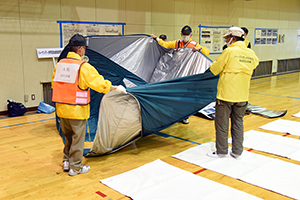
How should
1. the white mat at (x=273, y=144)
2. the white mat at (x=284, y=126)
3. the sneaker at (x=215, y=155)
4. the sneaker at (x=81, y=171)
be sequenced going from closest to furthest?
the sneaker at (x=81, y=171)
the sneaker at (x=215, y=155)
the white mat at (x=273, y=144)
the white mat at (x=284, y=126)

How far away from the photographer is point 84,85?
116 inches

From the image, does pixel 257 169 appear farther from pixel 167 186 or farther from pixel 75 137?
pixel 75 137

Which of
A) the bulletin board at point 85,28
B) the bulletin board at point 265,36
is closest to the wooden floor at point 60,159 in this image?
the bulletin board at point 85,28

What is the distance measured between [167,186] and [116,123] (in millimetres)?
1097

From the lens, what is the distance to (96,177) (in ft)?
10.3

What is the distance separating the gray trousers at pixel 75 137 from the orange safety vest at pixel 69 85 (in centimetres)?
23

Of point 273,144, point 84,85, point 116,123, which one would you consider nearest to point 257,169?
point 273,144

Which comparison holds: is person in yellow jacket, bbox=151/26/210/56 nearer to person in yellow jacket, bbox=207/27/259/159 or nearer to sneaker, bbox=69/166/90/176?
person in yellow jacket, bbox=207/27/259/159

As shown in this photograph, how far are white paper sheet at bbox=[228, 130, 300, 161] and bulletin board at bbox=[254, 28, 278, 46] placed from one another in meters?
7.25

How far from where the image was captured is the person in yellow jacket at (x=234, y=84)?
3.32m

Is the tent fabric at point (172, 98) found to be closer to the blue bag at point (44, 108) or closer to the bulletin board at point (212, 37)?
the blue bag at point (44, 108)

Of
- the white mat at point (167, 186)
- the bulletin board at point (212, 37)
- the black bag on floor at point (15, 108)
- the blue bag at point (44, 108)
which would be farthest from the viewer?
the bulletin board at point (212, 37)

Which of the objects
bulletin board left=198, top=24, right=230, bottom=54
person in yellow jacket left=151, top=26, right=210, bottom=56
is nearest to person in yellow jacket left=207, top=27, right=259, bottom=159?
person in yellow jacket left=151, top=26, right=210, bottom=56

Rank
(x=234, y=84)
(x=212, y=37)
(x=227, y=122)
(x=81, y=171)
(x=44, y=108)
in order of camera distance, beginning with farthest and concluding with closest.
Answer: (x=212, y=37), (x=44, y=108), (x=227, y=122), (x=234, y=84), (x=81, y=171)
